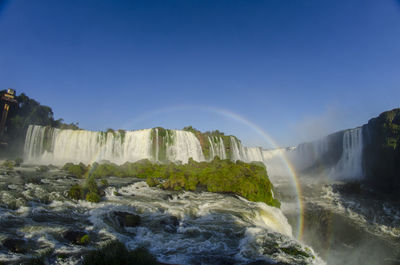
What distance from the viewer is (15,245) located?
6.04m

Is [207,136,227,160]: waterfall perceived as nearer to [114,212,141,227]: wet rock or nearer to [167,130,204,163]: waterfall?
[167,130,204,163]: waterfall

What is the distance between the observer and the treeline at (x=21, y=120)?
114ft

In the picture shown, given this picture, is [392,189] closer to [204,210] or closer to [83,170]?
[204,210]

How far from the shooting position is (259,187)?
16.3 meters

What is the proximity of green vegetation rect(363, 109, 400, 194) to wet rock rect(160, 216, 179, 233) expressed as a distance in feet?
82.0

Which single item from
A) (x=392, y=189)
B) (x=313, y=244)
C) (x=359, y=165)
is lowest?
(x=313, y=244)

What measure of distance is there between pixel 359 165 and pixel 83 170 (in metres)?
36.2

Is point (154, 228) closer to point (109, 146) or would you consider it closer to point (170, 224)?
point (170, 224)

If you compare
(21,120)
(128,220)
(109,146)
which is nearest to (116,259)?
(128,220)

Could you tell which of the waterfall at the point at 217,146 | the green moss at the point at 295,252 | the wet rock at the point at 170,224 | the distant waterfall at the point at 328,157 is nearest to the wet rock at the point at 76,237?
the wet rock at the point at 170,224

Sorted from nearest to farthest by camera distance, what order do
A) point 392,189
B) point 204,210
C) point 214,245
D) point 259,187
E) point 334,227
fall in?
point 214,245
point 204,210
point 334,227
point 259,187
point 392,189

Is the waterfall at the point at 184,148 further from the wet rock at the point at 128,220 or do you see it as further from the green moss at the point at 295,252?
the green moss at the point at 295,252

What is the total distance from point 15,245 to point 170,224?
16.1ft

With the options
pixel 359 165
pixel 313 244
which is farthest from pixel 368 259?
pixel 359 165
